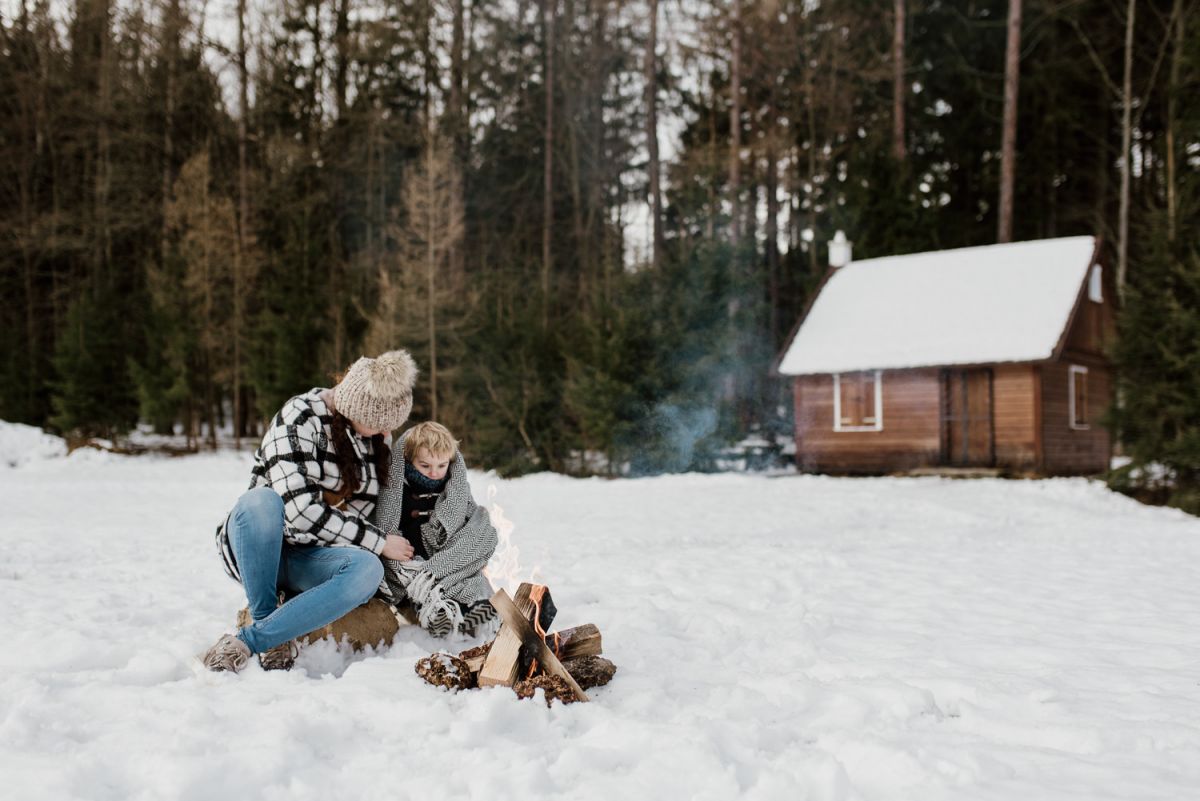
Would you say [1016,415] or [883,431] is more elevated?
[1016,415]

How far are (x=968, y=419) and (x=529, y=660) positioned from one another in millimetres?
16836

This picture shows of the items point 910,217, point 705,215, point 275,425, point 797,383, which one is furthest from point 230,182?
point 275,425

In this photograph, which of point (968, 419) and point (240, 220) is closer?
point (968, 419)

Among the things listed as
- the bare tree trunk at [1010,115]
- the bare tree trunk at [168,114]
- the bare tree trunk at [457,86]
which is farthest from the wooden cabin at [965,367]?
the bare tree trunk at [168,114]

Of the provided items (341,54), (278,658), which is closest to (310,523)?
(278,658)

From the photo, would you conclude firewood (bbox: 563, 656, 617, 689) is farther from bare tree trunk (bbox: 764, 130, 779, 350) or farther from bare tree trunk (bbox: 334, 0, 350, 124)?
bare tree trunk (bbox: 334, 0, 350, 124)

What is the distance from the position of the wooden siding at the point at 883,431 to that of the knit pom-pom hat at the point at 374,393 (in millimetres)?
16630

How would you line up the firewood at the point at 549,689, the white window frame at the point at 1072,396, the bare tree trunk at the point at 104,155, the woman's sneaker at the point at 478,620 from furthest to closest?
the bare tree trunk at the point at 104,155 → the white window frame at the point at 1072,396 → the woman's sneaker at the point at 478,620 → the firewood at the point at 549,689

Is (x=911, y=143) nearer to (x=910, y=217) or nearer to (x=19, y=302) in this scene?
(x=910, y=217)

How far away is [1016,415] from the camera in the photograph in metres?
18.2

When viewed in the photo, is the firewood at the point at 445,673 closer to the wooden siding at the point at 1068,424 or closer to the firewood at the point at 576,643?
the firewood at the point at 576,643

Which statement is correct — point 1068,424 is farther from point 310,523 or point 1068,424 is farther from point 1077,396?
point 310,523

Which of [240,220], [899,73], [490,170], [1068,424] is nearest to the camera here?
[1068,424]

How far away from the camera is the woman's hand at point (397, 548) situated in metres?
4.28
